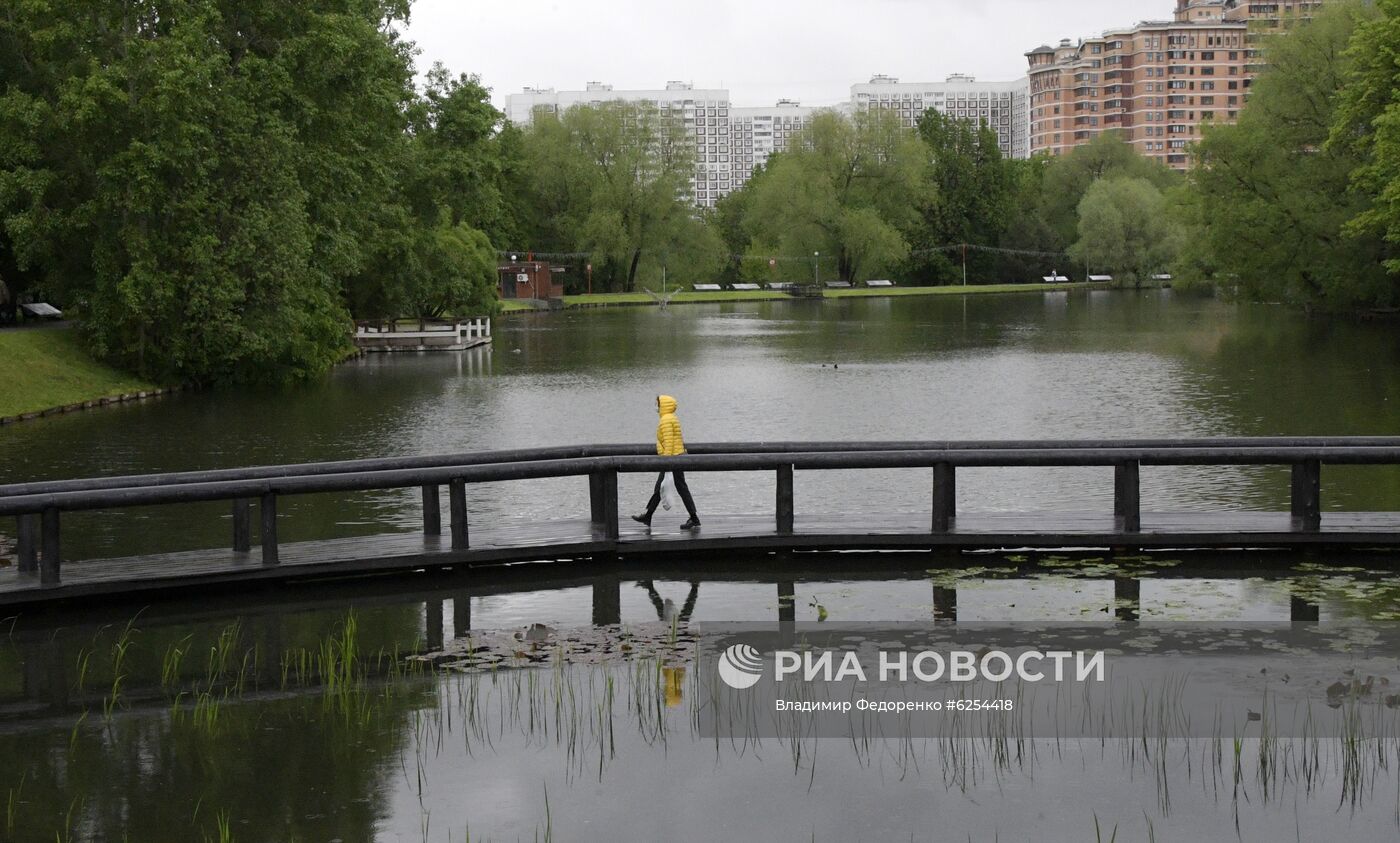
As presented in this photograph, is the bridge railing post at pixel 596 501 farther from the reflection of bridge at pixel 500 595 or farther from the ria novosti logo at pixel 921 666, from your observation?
the ria novosti logo at pixel 921 666

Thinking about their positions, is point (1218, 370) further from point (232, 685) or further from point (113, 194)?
point (232, 685)

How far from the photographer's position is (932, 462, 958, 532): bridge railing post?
44.9ft

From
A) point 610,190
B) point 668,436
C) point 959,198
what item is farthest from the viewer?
point 959,198

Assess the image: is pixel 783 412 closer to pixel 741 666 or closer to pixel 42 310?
pixel 741 666

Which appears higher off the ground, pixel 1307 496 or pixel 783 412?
pixel 1307 496

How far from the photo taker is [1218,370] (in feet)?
145

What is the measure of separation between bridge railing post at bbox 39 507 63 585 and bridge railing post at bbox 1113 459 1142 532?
889cm

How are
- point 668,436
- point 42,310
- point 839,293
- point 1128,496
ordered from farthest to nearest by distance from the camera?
point 839,293 → point 42,310 → point 668,436 → point 1128,496

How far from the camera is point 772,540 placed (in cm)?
1388

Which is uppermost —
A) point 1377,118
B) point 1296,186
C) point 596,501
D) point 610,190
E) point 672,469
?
point 610,190

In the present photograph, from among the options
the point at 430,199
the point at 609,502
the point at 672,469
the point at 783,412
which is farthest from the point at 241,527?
the point at 430,199

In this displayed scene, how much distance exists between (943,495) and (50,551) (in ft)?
24.5

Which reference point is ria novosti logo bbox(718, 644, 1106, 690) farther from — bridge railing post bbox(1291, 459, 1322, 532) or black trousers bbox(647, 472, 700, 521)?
bridge railing post bbox(1291, 459, 1322, 532)

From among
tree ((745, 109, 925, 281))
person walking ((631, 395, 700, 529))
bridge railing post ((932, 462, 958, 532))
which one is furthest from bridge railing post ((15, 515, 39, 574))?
tree ((745, 109, 925, 281))
